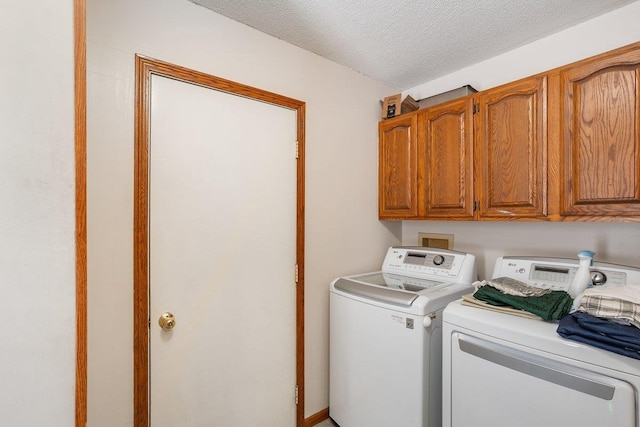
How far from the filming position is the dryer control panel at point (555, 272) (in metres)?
1.29

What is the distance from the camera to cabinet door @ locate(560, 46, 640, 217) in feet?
3.98

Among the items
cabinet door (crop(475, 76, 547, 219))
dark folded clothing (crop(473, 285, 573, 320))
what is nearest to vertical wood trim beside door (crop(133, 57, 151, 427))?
dark folded clothing (crop(473, 285, 573, 320))

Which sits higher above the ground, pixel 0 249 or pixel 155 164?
pixel 155 164

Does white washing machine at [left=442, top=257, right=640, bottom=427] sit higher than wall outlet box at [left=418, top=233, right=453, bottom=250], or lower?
lower

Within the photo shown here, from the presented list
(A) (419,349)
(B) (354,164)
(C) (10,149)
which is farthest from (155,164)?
(A) (419,349)

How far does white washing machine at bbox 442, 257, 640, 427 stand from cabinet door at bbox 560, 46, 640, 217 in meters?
0.33

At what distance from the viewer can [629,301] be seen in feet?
3.13

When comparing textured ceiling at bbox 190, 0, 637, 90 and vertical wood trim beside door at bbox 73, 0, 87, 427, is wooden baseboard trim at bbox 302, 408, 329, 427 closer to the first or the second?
vertical wood trim beside door at bbox 73, 0, 87, 427

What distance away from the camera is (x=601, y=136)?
4.23ft

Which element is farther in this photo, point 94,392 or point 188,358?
point 188,358

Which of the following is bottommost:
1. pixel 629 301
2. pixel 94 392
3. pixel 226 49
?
pixel 94 392

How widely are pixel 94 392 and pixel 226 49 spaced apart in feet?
5.58

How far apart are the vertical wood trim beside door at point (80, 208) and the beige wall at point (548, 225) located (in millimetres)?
2157

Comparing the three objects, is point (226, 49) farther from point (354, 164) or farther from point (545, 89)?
point (545, 89)
